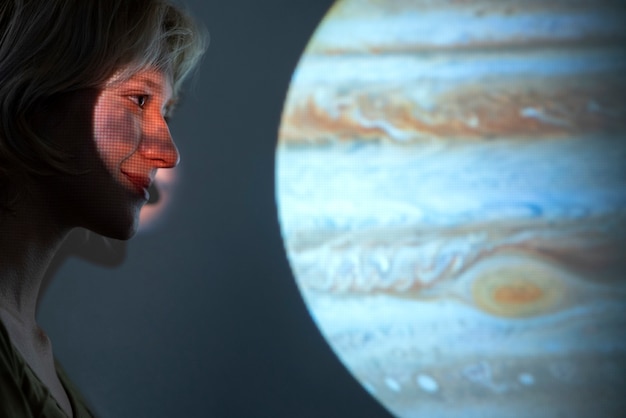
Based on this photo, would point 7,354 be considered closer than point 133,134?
Yes

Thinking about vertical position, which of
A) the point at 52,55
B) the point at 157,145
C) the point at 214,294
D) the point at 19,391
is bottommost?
the point at 214,294

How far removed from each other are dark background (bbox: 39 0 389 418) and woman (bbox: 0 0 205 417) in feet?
2.47

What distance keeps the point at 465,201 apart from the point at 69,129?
3.21 feet

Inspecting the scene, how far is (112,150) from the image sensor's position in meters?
0.67

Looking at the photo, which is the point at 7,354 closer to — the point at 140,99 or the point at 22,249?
the point at 22,249

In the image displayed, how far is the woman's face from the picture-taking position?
0.66 meters

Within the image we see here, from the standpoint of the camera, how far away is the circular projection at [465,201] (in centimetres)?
146

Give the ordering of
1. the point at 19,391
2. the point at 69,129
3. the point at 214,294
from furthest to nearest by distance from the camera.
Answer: the point at 214,294
the point at 69,129
the point at 19,391

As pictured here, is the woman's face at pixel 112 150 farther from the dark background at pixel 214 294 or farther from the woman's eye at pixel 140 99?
the dark background at pixel 214 294

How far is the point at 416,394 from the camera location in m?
1.46

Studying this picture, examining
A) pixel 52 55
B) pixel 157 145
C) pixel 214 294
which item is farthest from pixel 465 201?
pixel 52 55

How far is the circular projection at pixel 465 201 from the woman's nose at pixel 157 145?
2.49 feet

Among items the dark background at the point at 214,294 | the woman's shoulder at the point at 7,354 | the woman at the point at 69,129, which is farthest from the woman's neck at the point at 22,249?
the dark background at the point at 214,294

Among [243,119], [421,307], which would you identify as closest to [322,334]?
[421,307]
